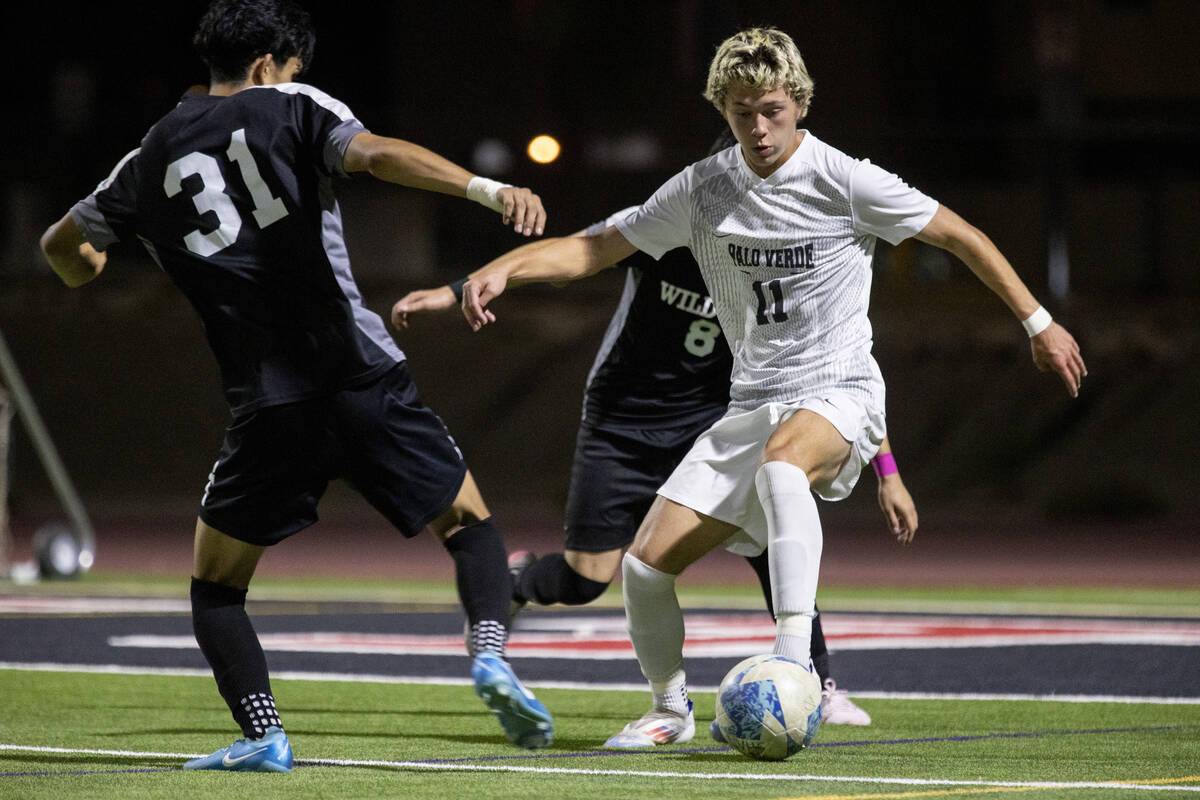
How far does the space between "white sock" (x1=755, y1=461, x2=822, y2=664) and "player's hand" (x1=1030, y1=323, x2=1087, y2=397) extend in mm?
797

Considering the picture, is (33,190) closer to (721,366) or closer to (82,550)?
(82,550)

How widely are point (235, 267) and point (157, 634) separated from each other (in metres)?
5.60

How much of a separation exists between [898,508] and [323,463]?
1890mm

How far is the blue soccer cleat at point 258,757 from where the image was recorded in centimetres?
570

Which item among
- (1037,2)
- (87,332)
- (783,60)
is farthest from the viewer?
(1037,2)

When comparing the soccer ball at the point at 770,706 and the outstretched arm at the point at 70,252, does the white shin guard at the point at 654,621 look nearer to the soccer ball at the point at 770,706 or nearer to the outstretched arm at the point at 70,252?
the soccer ball at the point at 770,706

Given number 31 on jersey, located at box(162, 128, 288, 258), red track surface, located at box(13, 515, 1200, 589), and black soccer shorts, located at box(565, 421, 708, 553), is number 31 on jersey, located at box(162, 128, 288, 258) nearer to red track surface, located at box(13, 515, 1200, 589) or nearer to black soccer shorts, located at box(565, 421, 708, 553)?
black soccer shorts, located at box(565, 421, 708, 553)

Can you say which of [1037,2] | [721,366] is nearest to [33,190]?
[1037,2]

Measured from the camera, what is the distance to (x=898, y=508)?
20.9 ft

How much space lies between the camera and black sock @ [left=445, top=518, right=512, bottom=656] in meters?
6.03

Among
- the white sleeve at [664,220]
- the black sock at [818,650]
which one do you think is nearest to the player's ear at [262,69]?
the white sleeve at [664,220]

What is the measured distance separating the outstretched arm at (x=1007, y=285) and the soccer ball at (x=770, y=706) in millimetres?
1168

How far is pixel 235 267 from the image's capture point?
5.79 metres

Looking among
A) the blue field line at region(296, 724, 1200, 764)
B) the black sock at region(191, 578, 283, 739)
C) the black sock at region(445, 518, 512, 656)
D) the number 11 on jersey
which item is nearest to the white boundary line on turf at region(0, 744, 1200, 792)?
the blue field line at region(296, 724, 1200, 764)
